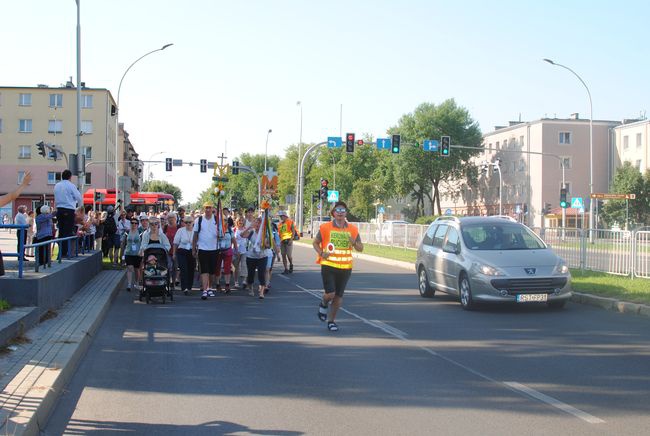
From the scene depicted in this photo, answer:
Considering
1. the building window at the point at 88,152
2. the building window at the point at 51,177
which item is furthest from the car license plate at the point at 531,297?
the building window at the point at 88,152

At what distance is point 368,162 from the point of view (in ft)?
354

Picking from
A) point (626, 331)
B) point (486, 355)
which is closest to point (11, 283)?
point (486, 355)

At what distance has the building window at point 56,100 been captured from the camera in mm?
81688

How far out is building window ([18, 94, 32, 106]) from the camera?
81.2 m

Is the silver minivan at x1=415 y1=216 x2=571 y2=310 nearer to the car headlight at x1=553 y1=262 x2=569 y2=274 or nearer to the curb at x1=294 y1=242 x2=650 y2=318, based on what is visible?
the car headlight at x1=553 y1=262 x2=569 y2=274

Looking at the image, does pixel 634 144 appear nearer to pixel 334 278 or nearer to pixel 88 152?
pixel 88 152

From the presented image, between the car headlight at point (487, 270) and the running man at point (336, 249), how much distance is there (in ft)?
10.8

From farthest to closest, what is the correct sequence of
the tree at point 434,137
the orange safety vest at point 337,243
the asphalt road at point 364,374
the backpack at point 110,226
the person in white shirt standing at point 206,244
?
the tree at point 434,137 < the backpack at point 110,226 < the person in white shirt standing at point 206,244 < the orange safety vest at point 337,243 < the asphalt road at point 364,374

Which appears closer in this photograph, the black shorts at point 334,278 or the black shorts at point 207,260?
the black shorts at point 334,278

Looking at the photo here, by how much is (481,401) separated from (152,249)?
10.1 metres

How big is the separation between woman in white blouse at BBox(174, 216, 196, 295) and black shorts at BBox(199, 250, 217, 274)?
89cm

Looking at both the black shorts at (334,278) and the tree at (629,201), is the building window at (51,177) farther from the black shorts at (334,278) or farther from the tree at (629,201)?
the black shorts at (334,278)

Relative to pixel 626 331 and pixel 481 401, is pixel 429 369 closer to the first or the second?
pixel 481 401

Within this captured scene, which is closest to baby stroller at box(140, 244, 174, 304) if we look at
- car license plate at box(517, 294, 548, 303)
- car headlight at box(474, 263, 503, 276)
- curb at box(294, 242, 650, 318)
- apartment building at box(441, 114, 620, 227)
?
car headlight at box(474, 263, 503, 276)
